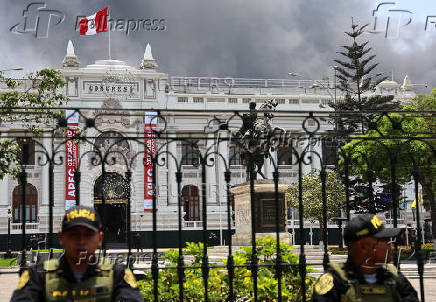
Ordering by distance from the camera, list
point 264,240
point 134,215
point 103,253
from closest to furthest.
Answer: point 103,253 → point 264,240 → point 134,215

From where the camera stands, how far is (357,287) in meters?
3.18

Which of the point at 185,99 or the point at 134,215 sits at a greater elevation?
the point at 185,99

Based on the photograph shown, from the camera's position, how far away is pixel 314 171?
1359 inches

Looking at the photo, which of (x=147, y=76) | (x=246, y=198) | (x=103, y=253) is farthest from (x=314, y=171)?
(x=103, y=253)

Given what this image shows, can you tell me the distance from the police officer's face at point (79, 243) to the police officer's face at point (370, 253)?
4.85ft

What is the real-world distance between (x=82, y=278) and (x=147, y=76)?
1478 inches

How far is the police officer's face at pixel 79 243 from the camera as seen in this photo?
3049 mm

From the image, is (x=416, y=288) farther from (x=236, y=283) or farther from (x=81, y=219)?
(x=81, y=219)

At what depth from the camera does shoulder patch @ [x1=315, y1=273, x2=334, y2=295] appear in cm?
315

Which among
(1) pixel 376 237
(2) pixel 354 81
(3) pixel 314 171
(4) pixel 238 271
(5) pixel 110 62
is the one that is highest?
(5) pixel 110 62

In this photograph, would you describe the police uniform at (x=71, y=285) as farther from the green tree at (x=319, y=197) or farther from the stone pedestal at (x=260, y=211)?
the green tree at (x=319, y=197)

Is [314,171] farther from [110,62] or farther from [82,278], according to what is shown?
[82,278]

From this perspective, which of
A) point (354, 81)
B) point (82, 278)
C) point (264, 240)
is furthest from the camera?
point (354, 81)

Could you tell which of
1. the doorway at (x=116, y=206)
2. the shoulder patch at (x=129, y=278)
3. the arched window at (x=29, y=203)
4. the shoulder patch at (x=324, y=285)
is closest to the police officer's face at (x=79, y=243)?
the shoulder patch at (x=129, y=278)
